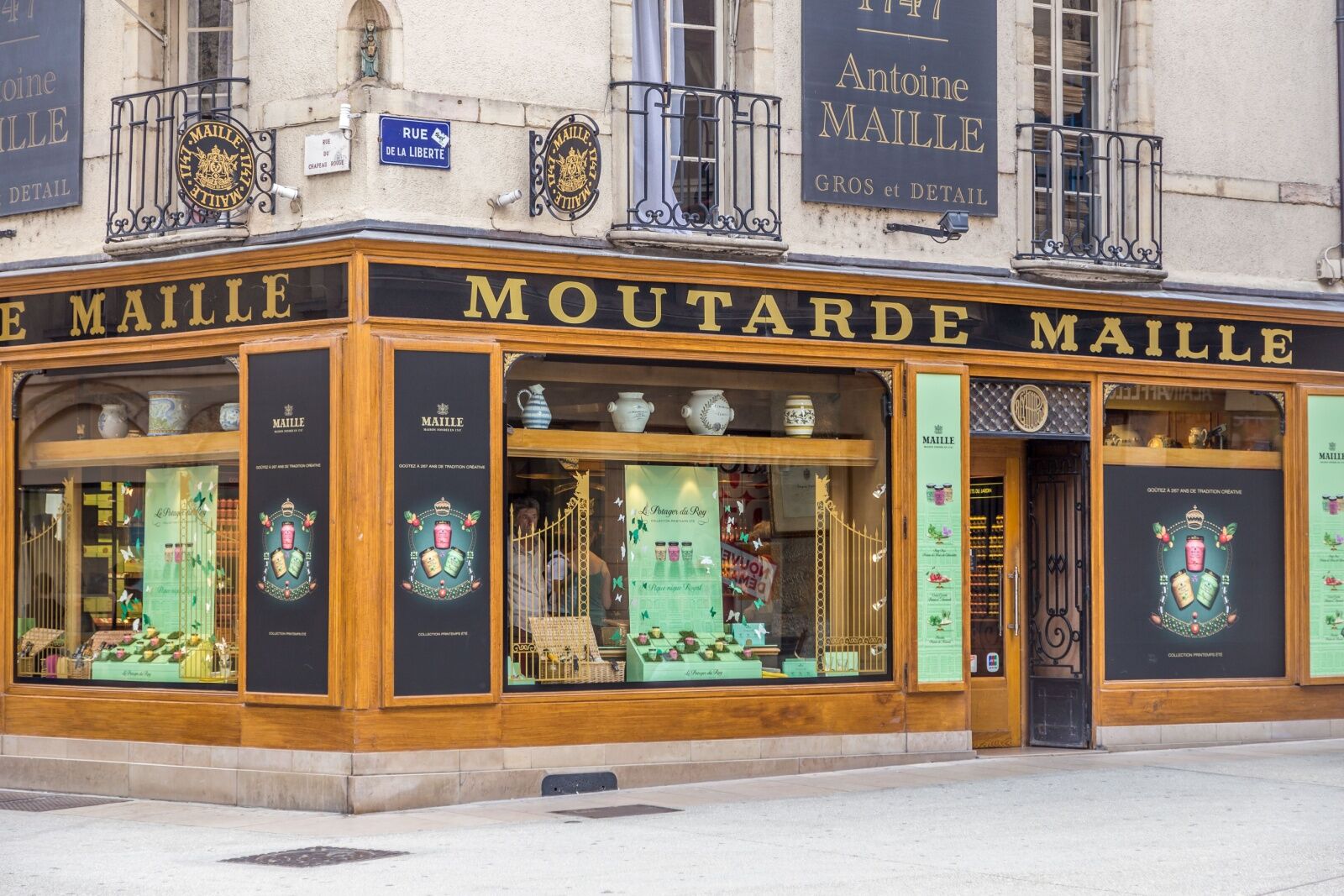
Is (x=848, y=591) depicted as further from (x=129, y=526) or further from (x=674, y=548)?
(x=129, y=526)

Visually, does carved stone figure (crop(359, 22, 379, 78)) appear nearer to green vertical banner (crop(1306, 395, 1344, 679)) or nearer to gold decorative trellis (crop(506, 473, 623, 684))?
gold decorative trellis (crop(506, 473, 623, 684))

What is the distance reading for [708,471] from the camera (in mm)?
13000

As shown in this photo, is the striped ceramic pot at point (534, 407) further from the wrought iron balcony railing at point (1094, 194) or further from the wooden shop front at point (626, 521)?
the wrought iron balcony railing at point (1094, 194)

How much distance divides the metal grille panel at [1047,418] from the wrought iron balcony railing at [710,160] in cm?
210


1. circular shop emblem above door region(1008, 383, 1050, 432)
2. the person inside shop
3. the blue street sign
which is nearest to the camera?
the blue street sign

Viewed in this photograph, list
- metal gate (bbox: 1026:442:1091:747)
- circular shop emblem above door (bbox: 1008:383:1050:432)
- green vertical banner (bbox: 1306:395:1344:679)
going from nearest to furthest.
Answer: circular shop emblem above door (bbox: 1008:383:1050:432) < metal gate (bbox: 1026:442:1091:747) < green vertical banner (bbox: 1306:395:1344:679)

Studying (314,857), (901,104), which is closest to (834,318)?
(901,104)

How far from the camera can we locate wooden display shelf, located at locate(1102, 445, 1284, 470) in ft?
46.8

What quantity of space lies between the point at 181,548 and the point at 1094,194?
7143 mm

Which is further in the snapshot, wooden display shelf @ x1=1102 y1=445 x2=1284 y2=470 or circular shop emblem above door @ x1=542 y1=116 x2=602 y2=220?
wooden display shelf @ x1=1102 y1=445 x2=1284 y2=470

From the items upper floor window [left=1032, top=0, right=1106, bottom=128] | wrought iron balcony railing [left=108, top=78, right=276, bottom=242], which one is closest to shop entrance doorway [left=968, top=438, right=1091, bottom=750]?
upper floor window [left=1032, top=0, right=1106, bottom=128]

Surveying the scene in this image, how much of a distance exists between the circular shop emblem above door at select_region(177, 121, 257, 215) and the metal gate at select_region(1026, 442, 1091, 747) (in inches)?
250

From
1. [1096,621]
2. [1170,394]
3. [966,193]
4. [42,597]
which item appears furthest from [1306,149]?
[42,597]

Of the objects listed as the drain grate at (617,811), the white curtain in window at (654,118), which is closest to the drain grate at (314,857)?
the drain grate at (617,811)
